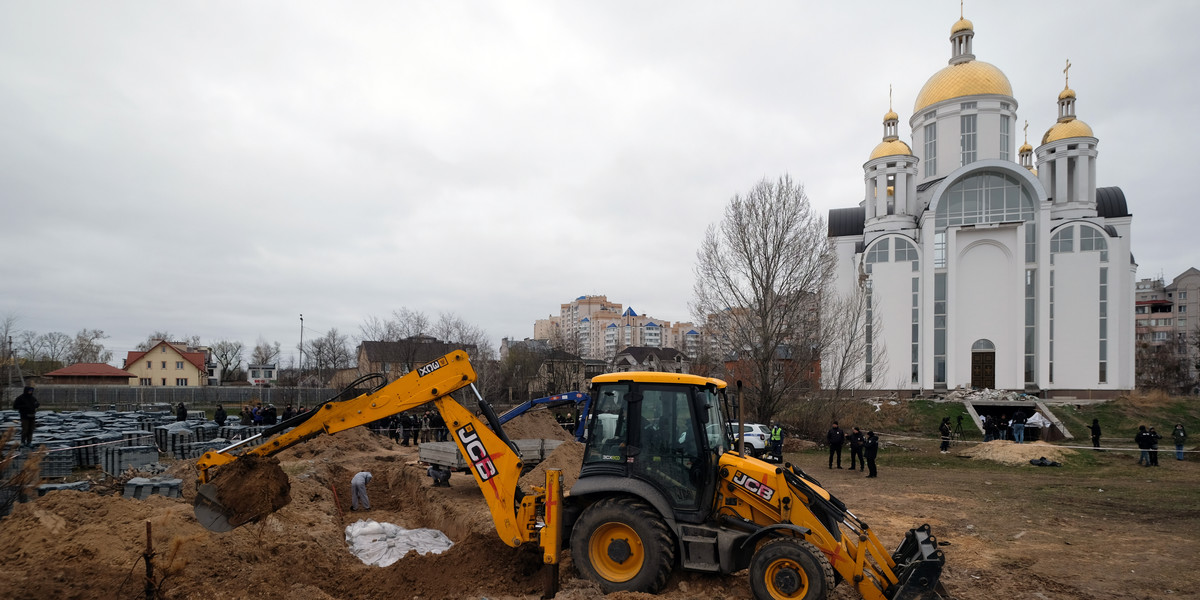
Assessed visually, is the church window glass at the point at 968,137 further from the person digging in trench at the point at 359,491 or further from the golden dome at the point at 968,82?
the person digging in trench at the point at 359,491

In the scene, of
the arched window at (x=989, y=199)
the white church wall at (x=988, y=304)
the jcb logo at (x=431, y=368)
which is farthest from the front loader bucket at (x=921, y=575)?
the arched window at (x=989, y=199)

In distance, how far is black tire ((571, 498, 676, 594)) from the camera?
654 centimetres

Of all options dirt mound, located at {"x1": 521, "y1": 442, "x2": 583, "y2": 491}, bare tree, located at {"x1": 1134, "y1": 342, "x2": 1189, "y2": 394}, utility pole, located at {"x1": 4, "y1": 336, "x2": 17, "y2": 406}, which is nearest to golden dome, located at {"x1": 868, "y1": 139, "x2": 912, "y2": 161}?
dirt mound, located at {"x1": 521, "y1": 442, "x2": 583, "y2": 491}

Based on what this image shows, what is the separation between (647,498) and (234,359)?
8295 centimetres

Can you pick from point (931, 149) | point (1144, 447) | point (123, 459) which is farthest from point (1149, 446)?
point (123, 459)

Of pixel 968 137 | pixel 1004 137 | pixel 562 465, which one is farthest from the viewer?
pixel 968 137

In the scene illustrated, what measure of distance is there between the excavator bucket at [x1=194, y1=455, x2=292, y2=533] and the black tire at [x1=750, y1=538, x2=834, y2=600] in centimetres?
544

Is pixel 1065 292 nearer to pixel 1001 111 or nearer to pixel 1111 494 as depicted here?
pixel 1001 111

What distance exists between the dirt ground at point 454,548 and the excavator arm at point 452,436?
567mm

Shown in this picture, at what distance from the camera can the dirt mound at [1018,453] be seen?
19.8 meters

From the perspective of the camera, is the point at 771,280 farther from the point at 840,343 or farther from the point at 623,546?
the point at 623,546

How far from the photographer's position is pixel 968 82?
38.5 meters

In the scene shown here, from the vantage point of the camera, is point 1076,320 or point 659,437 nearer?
point 659,437

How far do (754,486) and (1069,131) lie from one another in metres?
41.7
